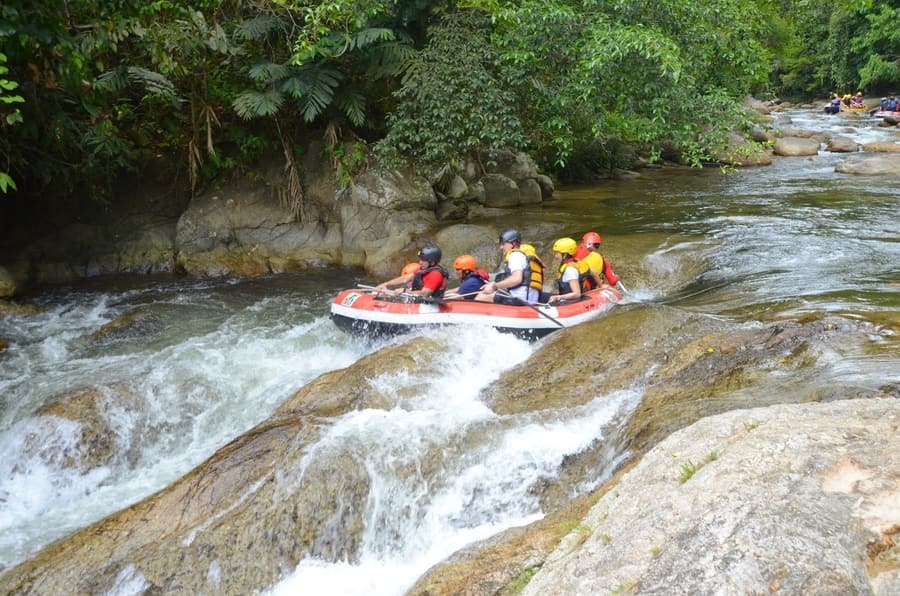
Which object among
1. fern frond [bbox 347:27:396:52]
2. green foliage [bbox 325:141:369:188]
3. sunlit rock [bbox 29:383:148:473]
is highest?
fern frond [bbox 347:27:396:52]

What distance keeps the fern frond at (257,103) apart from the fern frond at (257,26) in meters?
0.91

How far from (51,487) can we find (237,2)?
8426mm

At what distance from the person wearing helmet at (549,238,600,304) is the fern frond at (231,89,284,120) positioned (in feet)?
18.4

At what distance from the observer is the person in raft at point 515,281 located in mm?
8420

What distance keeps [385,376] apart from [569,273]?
116 inches

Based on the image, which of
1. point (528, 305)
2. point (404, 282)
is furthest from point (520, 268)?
point (404, 282)

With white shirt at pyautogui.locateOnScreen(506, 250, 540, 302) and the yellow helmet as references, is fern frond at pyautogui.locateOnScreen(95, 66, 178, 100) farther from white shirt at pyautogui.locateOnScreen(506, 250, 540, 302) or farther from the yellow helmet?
the yellow helmet

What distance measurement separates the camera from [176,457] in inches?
269

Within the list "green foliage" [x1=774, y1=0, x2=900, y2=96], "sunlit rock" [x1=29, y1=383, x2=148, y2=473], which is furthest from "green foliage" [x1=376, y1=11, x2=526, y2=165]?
"green foliage" [x1=774, y1=0, x2=900, y2=96]

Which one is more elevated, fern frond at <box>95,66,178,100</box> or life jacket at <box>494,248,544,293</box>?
fern frond at <box>95,66,178,100</box>

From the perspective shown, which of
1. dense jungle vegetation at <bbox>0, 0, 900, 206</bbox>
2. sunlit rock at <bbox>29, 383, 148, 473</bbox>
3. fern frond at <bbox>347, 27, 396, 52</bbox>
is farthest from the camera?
fern frond at <bbox>347, 27, 396, 52</bbox>

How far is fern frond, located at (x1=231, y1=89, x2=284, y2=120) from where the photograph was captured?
11078 millimetres

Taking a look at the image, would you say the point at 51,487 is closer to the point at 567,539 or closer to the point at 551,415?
the point at 551,415

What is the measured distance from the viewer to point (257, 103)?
11.1 meters
